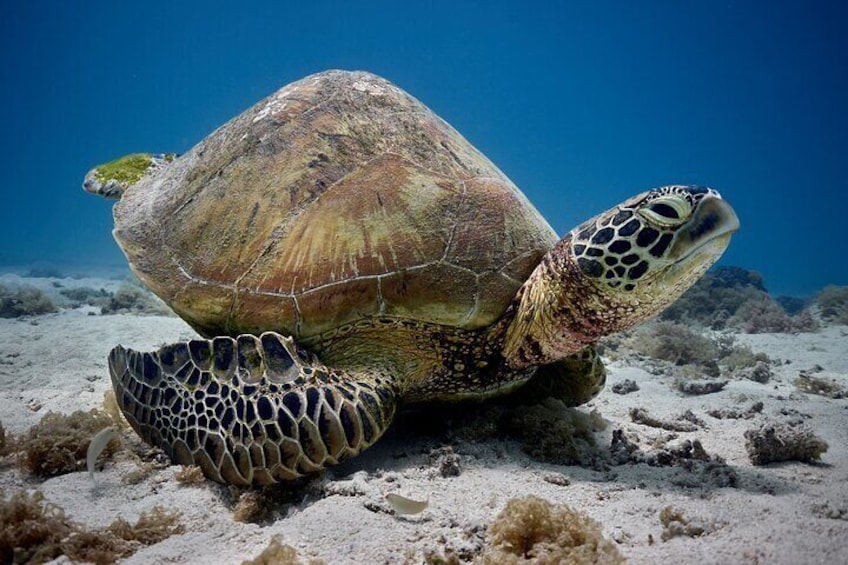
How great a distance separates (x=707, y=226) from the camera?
2.60 m

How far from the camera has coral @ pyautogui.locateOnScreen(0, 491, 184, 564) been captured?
6.02 feet

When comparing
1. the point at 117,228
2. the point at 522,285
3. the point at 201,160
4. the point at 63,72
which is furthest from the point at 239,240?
the point at 63,72

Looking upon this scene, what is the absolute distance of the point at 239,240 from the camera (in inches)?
135

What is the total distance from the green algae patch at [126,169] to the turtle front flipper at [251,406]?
125 inches

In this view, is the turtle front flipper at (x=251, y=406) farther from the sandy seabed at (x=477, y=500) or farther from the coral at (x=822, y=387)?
the coral at (x=822, y=387)

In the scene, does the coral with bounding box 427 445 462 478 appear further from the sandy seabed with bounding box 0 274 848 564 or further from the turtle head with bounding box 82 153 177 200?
the turtle head with bounding box 82 153 177 200

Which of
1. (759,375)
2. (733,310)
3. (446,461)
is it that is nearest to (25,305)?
(446,461)

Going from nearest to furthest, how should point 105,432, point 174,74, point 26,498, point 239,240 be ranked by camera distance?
point 26,498 < point 105,432 < point 239,240 < point 174,74

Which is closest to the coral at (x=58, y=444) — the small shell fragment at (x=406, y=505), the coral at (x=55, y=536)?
the coral at (x=55, y=536)

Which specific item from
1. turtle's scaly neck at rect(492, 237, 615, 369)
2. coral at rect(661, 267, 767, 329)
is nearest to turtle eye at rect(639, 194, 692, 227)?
turtle's scaly neck at rect(492, 237, 615, 369)

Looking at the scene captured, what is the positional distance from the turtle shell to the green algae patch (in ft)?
4.95

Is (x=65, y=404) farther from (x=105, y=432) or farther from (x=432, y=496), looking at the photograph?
(x=432, y=496)

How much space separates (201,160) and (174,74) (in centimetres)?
17327

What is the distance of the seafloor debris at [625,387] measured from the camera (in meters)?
5.16
